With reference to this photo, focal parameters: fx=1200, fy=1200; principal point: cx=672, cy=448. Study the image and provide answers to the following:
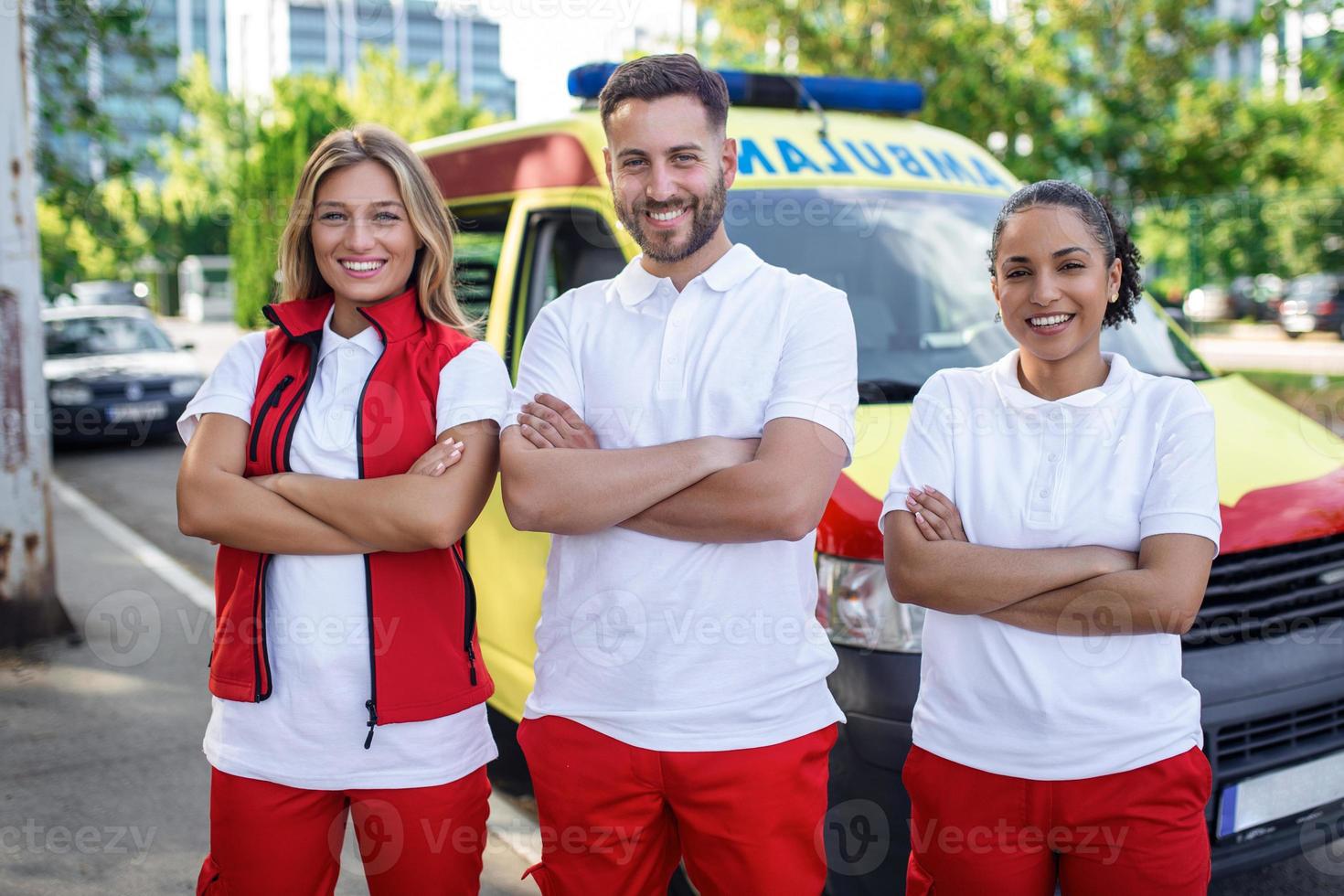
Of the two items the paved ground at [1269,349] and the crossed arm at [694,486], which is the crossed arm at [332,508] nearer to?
the crossed arm at [694,486]

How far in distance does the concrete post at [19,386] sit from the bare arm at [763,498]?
4.44m

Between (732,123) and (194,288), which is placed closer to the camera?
(732,123)

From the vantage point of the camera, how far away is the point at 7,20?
546 centimetres

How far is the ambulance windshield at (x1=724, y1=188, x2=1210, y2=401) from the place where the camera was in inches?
142

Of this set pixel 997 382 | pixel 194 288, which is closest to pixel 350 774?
pixel 997 382

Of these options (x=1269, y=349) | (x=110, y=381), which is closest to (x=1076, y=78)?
(x=110, y=381)

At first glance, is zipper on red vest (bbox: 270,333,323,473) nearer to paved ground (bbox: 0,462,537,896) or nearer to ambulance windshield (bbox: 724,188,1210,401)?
ambulance windshield (bbox: 724,188,1210,401)

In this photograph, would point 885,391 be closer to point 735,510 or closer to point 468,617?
point 735,510

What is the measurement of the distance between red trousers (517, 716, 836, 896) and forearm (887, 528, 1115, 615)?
1.15ft

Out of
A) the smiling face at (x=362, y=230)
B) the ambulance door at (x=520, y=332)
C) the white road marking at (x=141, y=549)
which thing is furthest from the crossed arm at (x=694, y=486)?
the white road marking at (x=141, y=549)

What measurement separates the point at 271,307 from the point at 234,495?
1.41 ft

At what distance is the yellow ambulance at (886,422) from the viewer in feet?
9.01

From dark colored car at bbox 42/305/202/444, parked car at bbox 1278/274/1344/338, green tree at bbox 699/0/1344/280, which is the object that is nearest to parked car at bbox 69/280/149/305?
dark colored car at bbox 42/305/202/444

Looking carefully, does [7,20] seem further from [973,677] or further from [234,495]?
[973,677]
